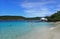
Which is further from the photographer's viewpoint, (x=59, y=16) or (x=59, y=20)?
(x=59, y=20)

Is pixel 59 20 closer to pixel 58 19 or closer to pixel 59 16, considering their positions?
pixel 58 19

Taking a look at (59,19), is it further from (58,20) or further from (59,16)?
(59,16)

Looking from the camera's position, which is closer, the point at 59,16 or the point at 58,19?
the point at 59,16

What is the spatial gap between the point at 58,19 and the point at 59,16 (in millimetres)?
2438

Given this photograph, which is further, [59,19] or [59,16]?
[59,19]

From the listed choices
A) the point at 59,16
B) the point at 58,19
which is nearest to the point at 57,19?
the point at 58,19

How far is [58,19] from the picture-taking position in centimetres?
2695

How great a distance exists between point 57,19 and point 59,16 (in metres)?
2.39

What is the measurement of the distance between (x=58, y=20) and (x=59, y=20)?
0.58 ft

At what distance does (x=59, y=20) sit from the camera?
2745 cm

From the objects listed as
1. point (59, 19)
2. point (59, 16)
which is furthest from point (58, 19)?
point (59, 16)

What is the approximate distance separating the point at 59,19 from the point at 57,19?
0.36 m

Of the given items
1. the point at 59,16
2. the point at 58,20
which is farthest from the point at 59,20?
the point at 59,16

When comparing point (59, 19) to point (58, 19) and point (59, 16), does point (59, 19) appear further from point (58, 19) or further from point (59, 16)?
point (59, 16)
